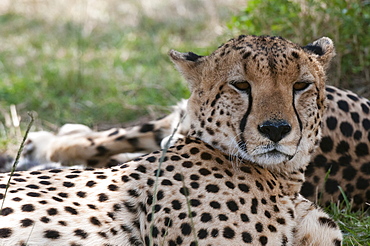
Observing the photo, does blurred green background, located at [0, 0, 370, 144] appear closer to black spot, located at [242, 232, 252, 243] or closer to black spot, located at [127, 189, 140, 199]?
black spot, located at [127, 189, 140, 199]

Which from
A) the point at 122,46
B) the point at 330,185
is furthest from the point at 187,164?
the point at 122,46

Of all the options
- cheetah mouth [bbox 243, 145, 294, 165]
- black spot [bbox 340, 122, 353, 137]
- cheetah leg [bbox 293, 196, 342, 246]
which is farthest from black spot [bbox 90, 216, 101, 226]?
black spot [bbox 340, 122, 353, 137]

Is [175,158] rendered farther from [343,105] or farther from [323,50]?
[343,105]

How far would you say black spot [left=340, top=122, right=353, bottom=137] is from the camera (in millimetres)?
2857

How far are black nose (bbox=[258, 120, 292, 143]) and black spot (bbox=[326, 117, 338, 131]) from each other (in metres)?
0.80

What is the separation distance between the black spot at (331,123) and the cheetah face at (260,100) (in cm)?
47

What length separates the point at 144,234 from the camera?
6.79 feet

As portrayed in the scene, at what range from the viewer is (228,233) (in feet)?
6.61

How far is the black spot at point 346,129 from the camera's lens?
2.86 m

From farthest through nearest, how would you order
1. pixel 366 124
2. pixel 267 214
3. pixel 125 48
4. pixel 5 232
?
pixel 125 48 < pixel 366 124 < pixel 267 214 < pixel 5 232

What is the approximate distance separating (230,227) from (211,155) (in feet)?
1.10

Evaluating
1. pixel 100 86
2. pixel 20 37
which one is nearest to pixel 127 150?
pixel 100 86

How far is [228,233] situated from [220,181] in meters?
0.22

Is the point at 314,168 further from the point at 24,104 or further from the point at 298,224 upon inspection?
the point at 24,104
